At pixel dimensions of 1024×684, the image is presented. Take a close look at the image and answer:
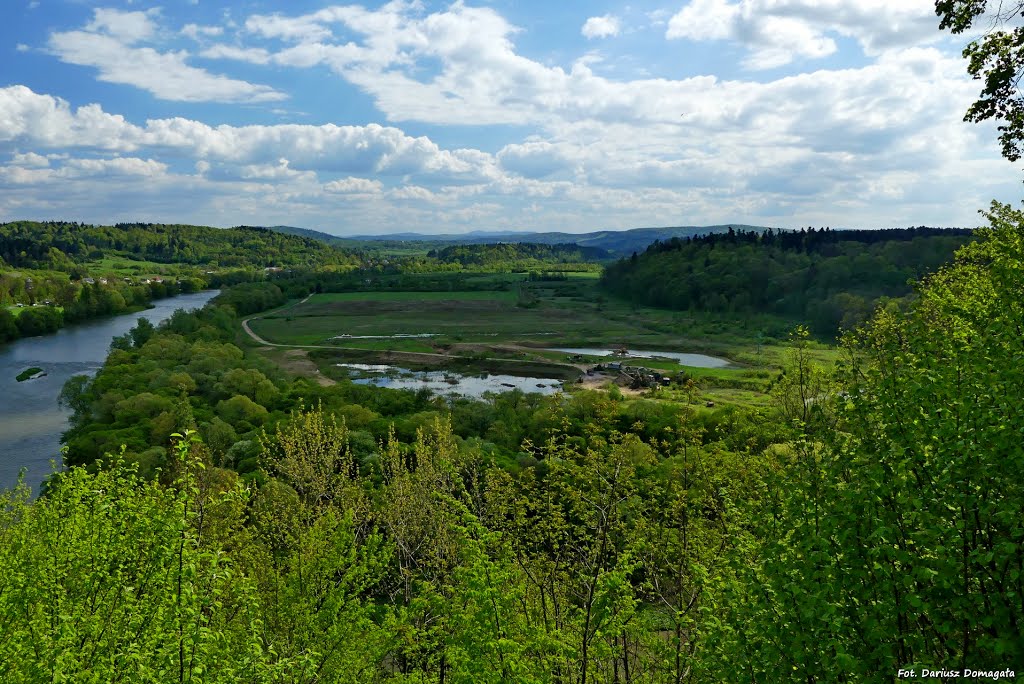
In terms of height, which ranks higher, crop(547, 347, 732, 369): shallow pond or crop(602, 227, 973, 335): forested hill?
crop(602, 227, 973, 335): forested hill

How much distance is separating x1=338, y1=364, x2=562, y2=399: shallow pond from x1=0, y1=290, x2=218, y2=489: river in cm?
3319

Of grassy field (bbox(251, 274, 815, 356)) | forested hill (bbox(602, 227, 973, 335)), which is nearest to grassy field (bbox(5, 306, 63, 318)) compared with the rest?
grassy field (bbox(251, 274, 815, 356))

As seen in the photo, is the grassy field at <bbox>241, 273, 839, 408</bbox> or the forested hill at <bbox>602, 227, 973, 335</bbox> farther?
the forested hill at <bbox>602, 227, 973, 335</bbox>

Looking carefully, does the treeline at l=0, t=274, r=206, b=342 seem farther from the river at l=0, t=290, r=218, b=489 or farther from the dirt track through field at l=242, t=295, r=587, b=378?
the dirt track through field at l=242, t=295, r=587, b=378

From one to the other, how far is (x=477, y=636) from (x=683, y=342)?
10784cm

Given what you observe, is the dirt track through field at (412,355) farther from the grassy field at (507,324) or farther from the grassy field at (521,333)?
the grassy field at (507,324)

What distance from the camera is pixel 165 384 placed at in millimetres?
62875

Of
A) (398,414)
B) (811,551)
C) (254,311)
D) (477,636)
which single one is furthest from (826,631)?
(254,311)

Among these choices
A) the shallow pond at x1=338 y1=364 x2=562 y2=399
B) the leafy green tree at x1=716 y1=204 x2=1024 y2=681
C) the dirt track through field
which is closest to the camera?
the leafy green tree at x1=716 y1=204 x2=1024 y2=681

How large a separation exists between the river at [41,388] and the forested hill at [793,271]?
107 metres

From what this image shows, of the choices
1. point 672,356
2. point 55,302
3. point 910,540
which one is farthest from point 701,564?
point 55,302

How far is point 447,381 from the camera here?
8625cm

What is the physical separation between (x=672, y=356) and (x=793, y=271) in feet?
211

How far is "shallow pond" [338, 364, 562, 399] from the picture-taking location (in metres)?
81.2
